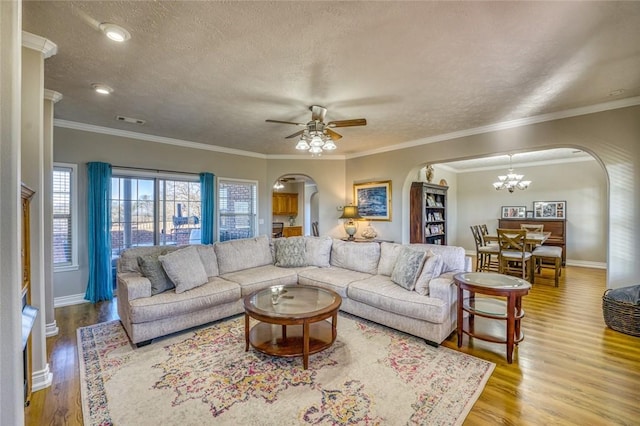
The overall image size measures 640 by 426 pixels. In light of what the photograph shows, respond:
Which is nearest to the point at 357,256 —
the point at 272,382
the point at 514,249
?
the point at 272,382

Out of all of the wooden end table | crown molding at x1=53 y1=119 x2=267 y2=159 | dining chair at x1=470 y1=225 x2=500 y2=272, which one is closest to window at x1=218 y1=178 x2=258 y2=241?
crown molding at x1=53 y1=119 x2=267 y2=159

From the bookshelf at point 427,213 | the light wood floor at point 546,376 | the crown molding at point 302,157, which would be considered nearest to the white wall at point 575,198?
the bookshelf at point 427,213

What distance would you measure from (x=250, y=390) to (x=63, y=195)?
4124 mm

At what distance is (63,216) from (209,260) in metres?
A: 2.37

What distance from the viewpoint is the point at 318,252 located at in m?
4.46

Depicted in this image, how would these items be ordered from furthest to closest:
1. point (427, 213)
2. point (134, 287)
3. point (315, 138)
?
1. point (427, 213)
2. point (315, 138)
3. point (134, 287)

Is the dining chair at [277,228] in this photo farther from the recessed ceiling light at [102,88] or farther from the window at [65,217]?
the recessed ceiling light at [102,88]

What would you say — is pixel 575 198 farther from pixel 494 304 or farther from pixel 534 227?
pixel 494 304

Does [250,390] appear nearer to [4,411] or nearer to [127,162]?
[4,411]

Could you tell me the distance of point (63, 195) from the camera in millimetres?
4141

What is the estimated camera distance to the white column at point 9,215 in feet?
3.04

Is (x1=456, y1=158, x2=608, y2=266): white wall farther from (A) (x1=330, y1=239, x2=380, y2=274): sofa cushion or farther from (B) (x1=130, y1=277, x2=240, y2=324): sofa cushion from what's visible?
(B) (x1=130, y1=277, x2=240, y2=324): sofa cushion

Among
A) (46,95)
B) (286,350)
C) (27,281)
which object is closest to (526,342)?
(286,350)

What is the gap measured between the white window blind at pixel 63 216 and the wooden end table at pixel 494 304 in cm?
530
